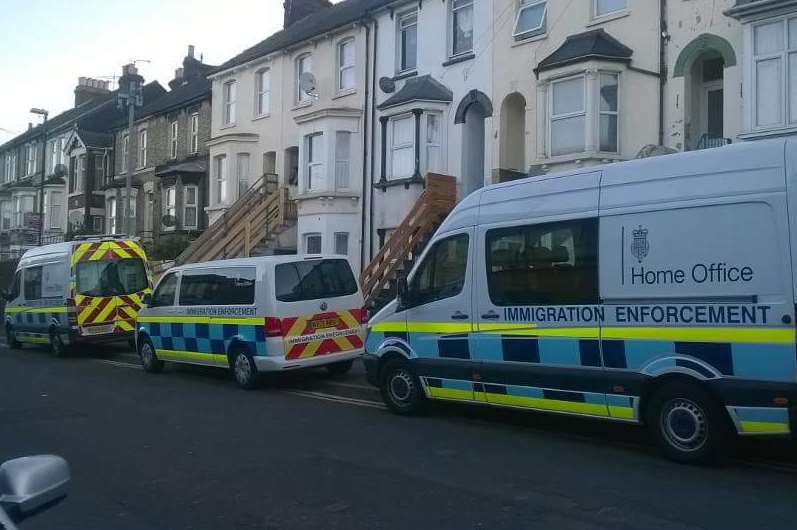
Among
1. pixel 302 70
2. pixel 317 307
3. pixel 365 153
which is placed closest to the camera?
pixel 317 307

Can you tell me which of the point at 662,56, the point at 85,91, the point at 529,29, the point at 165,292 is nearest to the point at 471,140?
the point at 529,29

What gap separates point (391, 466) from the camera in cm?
711

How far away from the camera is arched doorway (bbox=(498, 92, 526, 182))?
19.5m

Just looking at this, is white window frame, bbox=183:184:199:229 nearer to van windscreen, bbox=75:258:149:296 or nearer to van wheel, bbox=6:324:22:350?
van wheel, bbox=6:324:22:350

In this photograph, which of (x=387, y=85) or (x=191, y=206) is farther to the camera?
(x=191, y=206)

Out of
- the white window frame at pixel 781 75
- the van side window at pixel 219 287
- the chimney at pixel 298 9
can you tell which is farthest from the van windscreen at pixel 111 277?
the chimney at pixel 298 9

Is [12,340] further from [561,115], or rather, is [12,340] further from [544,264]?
[544,264]

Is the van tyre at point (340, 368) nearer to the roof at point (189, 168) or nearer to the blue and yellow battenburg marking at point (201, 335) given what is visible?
the blue and yellow battenburg marking at point (201, 335)

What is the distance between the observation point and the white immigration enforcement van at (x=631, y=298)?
6.53 metres

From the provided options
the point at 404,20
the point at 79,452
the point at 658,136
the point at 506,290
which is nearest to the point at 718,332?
the point at 506,290

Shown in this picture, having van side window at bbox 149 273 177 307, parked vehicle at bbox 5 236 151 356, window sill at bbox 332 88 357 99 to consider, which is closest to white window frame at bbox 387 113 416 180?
window sill at bbox 332 88 357 99

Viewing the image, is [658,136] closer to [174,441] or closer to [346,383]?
[346,383]

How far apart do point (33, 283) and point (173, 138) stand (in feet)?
→ 54.2

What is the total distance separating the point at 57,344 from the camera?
1808 centimetres
